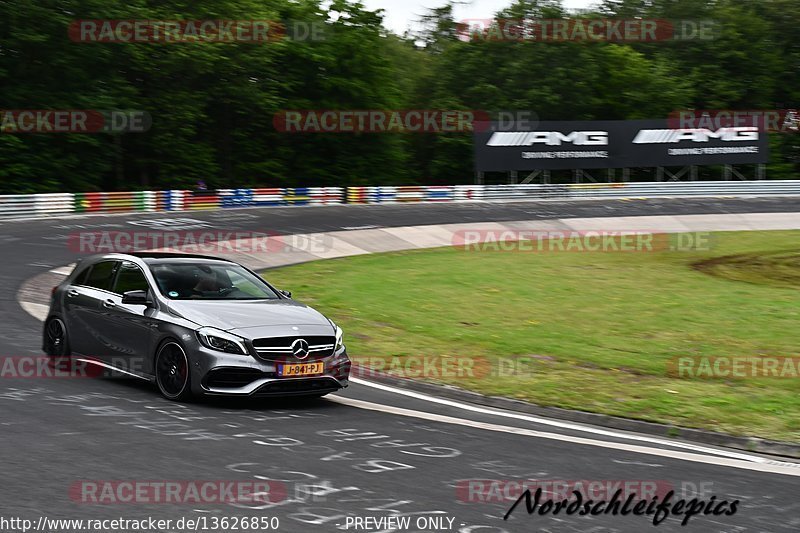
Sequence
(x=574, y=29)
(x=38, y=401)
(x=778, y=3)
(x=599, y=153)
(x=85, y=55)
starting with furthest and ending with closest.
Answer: (x=778, y=3) → (x=574, y=29) → (x=599, y=153) → (x=85, y=55) → (x=38, y=401)

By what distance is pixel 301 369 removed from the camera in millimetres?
9758

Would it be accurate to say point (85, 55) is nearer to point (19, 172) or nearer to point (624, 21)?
point (19, 172)

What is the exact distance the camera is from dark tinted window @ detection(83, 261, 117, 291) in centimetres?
1134

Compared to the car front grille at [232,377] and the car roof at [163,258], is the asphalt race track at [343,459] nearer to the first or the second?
the car front grille at [232,377]

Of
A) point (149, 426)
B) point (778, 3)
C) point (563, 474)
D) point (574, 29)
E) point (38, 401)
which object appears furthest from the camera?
point (778, 3)

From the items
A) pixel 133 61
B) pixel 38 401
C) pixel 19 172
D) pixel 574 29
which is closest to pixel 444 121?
pixel 574 29

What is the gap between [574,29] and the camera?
67125 mm

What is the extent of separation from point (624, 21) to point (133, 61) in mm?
42371

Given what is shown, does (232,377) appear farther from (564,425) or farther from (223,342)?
(564,425)

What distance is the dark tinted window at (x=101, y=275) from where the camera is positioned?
446 inches

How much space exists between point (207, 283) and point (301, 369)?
177 cm
